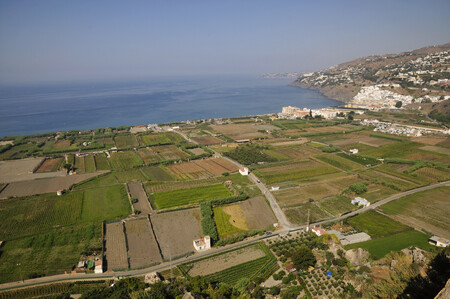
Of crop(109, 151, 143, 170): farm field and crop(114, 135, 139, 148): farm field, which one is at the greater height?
crop(114, 135, 139, 148): farm field

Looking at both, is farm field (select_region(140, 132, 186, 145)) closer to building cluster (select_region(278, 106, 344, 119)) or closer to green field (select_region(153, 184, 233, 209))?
green field (select_region(153, 184, 233, 209))

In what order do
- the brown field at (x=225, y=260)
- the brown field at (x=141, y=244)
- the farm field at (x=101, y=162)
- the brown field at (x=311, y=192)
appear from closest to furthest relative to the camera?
1. the brown field at (x=225, y=260)
2. the brown field at (x=141, y=244)
3. the brown field at (x=311, y=192)
4. the farm field at (x=101, y=162)

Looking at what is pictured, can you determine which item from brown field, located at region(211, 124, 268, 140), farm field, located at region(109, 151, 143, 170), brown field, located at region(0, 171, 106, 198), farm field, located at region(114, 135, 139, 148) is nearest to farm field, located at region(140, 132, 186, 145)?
farm field, located at region(114, 135, 139, 148)

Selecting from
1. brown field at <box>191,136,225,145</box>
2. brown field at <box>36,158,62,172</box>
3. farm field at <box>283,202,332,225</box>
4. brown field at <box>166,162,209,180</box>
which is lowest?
farm field at <box>283,202,332,225</box>

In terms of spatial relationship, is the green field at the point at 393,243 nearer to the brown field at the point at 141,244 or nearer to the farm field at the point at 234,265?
the farm field at the point at 234,265

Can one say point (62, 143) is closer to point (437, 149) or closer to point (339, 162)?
point (339, 162)

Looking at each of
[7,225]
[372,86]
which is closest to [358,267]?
[7,225]

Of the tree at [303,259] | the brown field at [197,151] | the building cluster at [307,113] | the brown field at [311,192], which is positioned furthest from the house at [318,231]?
the building cluster at [307,113]
